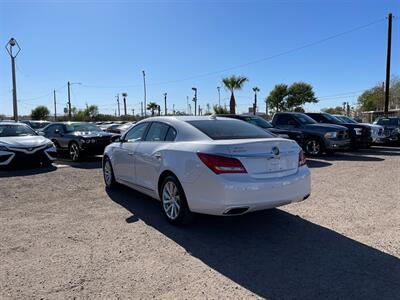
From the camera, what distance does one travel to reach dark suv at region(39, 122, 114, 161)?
494 inches

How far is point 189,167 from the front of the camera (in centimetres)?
474

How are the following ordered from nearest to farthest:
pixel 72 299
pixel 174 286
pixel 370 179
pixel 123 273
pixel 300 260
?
pixel 72 299 < pixel 174 286 < pixel 123 273 < pixel 300 260 < pixel 370 179

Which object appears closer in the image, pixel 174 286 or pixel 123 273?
pixel 174 286

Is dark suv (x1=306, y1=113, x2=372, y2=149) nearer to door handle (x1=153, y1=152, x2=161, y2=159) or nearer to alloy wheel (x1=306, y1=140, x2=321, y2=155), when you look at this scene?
alloy wheel (x1=306, y1=140, x2=321, y2=155)

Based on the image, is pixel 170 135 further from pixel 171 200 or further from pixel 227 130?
pixel 171 200

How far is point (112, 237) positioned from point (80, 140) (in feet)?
27.8

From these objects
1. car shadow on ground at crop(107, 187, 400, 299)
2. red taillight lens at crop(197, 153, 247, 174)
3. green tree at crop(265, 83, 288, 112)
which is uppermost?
green tree at crop(265, 83, 288, 112)

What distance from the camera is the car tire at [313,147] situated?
13961 mm

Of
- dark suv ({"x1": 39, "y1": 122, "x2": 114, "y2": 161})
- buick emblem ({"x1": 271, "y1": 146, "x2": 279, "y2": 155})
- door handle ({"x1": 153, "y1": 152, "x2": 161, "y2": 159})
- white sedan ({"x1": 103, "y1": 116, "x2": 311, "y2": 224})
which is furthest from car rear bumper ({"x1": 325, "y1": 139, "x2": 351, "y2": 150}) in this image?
door handle ({"x1": 153, "y1": 152, "x2": 161, "y2": 159})

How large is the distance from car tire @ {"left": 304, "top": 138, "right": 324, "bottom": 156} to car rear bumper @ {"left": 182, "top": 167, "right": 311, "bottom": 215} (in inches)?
381

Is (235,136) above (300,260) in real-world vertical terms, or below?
above

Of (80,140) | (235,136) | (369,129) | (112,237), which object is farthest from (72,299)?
(369,129)

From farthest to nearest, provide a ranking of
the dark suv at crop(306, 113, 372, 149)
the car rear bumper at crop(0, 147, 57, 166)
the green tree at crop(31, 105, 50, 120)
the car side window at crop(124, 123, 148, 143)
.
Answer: the green tree at crop(31, 105, 50, 120)
the dark suv at crop(306, 113, 372, 149)
the car rear bumper at crop(0, 147, 57, 166)
the car side window at crop(124, 123, 148, 143)

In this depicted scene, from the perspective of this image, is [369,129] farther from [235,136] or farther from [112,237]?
[112,237]
